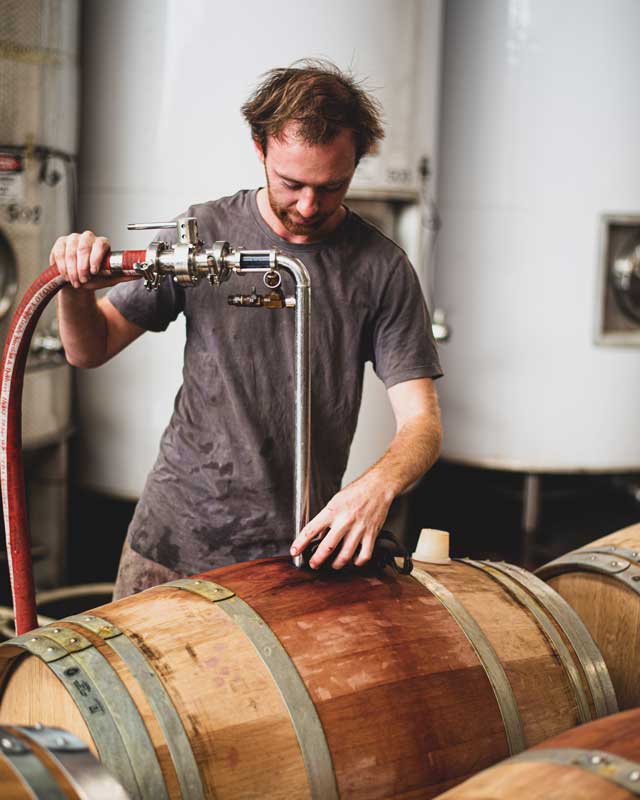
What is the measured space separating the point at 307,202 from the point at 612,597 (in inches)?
39.5

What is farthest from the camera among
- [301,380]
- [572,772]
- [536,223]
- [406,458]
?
A: [536,223]

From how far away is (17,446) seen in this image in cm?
189

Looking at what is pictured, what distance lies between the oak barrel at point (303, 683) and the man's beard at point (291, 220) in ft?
2.27

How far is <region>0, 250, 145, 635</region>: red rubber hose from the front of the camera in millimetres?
1872

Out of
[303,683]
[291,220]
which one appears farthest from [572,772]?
[291,220]

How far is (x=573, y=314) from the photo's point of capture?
5129 millimetres

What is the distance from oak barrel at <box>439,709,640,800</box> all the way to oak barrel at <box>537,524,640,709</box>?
76cm

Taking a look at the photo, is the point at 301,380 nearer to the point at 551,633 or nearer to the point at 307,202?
the point at 307,202

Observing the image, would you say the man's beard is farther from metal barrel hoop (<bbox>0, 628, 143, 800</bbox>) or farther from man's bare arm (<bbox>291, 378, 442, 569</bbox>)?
metal barrel hoop (<bbox>0, 628, 143, 800</bbox>)

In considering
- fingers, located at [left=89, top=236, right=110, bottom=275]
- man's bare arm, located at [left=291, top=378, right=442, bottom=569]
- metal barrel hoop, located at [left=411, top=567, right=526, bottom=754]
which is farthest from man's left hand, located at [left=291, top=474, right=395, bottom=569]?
fingers, located at [left=89, top=236, right=110, bottom=275]

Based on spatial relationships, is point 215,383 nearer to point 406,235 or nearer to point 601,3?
point 406,235

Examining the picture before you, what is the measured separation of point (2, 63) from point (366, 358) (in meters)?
2.18

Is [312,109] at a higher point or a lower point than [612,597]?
higher

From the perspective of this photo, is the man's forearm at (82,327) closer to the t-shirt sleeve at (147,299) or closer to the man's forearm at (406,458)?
the t-shirt sleeve at (147,299)
